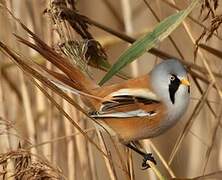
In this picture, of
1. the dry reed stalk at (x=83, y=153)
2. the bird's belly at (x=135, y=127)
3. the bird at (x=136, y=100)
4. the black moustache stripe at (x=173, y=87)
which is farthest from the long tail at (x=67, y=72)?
the dry reed stalk at (x=83, y=153)

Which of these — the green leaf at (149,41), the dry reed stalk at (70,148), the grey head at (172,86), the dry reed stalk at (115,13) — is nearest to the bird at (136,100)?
the grey head at (172,86)

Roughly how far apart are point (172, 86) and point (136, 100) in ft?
0.31

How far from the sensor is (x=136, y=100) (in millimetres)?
1327

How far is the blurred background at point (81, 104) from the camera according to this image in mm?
1231

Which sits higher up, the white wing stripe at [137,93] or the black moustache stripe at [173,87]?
the white wing stripe at [137,93]

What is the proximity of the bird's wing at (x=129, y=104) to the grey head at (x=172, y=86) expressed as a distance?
0.08 ft

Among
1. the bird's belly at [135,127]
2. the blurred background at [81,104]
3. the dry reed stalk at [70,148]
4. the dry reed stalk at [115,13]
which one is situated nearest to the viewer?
the blurred background at [81,104]

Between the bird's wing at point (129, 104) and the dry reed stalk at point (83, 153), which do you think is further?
the dry reed stalk at point (83, 153)

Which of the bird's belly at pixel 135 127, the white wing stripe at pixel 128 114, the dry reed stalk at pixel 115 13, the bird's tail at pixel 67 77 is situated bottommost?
the bird's belly at pixel 135 127

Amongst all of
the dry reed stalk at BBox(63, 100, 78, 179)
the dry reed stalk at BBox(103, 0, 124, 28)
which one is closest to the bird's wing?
the dry reed stalk at BBox(63, 100, 78, 179)

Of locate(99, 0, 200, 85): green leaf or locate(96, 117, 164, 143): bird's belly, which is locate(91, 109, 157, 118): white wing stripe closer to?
locate(96, 117, 164, 143): bird's belly

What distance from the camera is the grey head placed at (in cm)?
127

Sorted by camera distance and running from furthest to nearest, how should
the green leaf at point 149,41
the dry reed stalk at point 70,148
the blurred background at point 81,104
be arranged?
the dry reed stalk at point 70,148, the blurred background at point 81,104, the green leaf at point 149,41

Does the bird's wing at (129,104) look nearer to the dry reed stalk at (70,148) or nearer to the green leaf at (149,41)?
the green leaf at (149,41)
